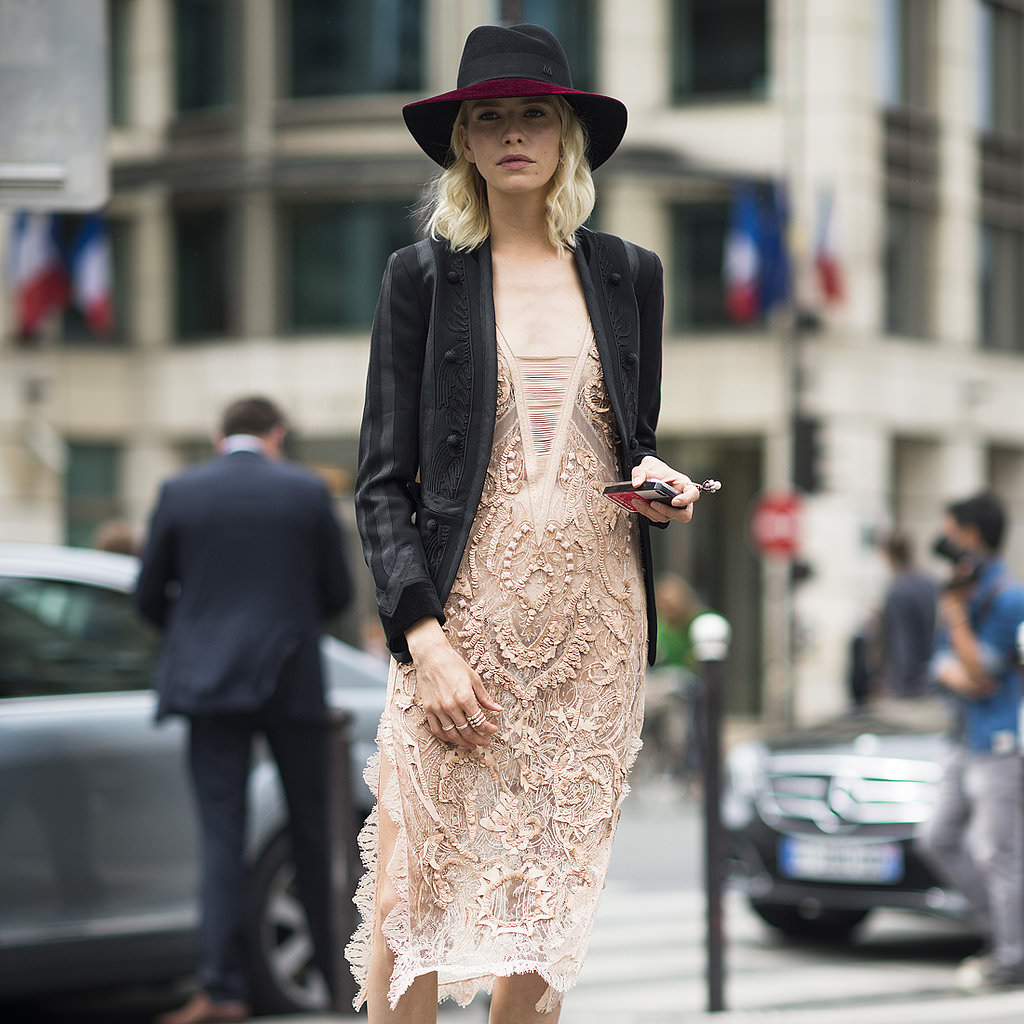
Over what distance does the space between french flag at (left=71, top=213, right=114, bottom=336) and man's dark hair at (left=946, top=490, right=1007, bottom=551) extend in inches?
812

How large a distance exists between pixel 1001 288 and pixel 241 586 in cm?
2573

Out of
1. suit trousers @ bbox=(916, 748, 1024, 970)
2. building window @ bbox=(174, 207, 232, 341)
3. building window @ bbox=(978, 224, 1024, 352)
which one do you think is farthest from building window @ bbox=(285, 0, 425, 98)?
suit trousers @ bbox=(916, 748, 1024, 970)

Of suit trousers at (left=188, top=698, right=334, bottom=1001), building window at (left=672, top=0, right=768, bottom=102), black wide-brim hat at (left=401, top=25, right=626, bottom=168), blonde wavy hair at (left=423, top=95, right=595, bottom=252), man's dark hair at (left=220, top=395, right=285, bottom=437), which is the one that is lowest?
suit trousers at (left=188, top=698, right=334, bottom=1001)

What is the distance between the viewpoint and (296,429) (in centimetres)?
2759

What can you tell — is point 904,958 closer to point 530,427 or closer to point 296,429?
point 530,427

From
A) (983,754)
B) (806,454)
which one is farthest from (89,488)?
(983,754)

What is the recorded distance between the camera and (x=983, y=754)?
7.89 meters

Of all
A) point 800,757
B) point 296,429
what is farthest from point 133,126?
point 800,757

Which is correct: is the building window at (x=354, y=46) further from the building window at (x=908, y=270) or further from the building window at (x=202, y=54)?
the building window at (x=908, y=270)

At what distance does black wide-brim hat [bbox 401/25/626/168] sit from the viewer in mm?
3090

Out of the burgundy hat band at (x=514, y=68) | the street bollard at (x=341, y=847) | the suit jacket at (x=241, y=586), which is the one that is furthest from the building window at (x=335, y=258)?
the burgundy hat band at (x=514, y=68)

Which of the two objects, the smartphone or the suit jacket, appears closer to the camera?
the smartphone

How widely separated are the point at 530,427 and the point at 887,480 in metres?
25.7

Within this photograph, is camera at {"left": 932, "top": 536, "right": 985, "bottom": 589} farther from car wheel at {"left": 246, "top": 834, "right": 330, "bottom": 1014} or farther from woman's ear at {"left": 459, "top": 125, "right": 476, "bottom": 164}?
woman's ear at {"left": 459, "top": 125, "right": 476, "bottom": 164}
